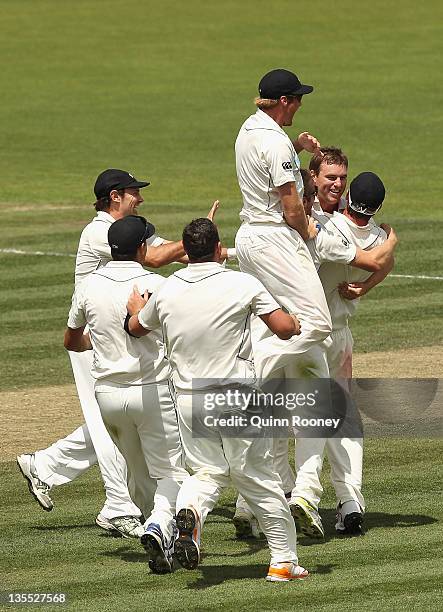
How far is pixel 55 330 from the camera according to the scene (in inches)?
652

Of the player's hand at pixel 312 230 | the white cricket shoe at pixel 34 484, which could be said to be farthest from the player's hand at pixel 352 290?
the white cricket shoe at pixel 34 484

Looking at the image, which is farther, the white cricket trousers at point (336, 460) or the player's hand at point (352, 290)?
the player's hand at point (352, 290)

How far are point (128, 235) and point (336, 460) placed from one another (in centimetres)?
200

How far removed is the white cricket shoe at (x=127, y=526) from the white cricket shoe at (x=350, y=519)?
1230mm

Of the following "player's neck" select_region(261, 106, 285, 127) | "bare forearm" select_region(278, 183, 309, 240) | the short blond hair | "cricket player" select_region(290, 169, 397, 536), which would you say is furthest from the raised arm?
the short blond hair

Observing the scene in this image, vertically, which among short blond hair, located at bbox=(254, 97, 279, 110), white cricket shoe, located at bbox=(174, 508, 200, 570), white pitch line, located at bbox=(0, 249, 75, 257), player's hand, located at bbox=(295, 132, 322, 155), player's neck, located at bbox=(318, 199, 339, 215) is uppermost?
short blond hair, located at bbox=(254, 97, 279, 110)

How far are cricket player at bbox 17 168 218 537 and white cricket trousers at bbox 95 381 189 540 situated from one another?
2.04 feet

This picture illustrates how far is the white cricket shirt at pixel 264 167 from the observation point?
9.63 metres

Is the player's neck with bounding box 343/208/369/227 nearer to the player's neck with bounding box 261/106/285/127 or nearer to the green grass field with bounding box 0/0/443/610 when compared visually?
the player's neck with bounding box 261/106/285/127

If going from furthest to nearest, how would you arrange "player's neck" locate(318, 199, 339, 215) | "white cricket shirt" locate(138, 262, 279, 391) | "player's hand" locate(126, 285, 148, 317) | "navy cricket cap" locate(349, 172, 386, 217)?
"player's neck" locate(318, 199, 339, 215) → "navy cricket cap" locate(349, 172, 386, 217) → "player's hand" locate(126, 285, 148, 317) → "white cricket shirt" locate(138, 262, 279, 391)

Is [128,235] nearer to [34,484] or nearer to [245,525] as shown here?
[245,525]

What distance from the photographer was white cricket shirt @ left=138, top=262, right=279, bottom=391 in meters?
8.37

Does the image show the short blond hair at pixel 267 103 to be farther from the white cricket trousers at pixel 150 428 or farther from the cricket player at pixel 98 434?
the white cricket trousers at pixel 150 428

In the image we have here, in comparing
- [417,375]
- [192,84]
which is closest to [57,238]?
[417,375]
